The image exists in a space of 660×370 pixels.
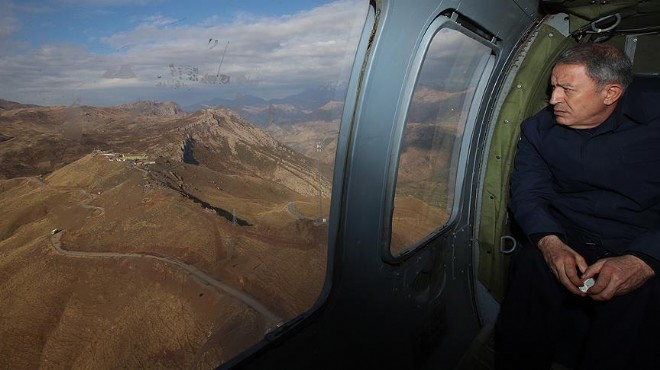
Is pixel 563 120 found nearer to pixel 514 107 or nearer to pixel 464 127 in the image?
pixel 514 107

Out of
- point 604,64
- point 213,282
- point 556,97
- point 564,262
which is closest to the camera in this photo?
point 213,282

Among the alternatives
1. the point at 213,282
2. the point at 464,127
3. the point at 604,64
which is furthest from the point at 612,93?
the point at 213,282

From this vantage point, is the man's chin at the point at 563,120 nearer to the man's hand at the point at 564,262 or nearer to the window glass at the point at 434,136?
the window glass at the point at 434,136

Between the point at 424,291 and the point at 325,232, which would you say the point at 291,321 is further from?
the point at 424,291

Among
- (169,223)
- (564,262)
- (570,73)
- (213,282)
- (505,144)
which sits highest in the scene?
(570,73)


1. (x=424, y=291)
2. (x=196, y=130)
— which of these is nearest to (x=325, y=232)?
(x=196, y=130)

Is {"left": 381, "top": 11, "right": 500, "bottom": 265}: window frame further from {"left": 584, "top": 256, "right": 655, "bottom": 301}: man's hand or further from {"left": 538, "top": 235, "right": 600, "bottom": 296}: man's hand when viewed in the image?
{"left": 584, "top": 256, "right": 655, "bottom": 301}: man's hand
